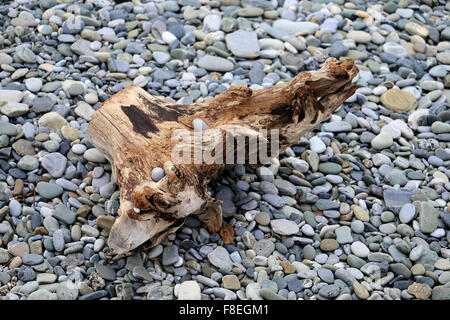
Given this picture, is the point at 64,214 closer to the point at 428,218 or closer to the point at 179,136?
the point at 179,136

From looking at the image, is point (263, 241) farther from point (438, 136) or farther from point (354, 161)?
point (438, 136)

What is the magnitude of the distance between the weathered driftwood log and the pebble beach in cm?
17

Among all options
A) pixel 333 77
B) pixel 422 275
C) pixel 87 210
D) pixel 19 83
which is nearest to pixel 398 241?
pixel 422 275

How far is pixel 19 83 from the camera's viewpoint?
4.14 m

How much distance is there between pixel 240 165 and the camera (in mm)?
3639

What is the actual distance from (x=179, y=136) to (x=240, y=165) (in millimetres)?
605

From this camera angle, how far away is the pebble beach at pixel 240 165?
10.1 ft

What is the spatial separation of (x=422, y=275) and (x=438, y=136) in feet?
4.12

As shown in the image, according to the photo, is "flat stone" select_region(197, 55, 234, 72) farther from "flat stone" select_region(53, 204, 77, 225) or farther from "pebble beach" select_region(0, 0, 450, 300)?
"flat stone" select_region(53, 204, 77, 225)

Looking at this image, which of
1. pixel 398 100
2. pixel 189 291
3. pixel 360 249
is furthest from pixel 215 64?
pixel 189 291

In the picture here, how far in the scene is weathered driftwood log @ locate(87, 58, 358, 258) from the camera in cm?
288

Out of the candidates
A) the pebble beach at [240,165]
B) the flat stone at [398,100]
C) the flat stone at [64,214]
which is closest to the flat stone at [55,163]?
the pebble beach at [240,165]

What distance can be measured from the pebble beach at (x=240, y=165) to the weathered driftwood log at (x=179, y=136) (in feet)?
0.55

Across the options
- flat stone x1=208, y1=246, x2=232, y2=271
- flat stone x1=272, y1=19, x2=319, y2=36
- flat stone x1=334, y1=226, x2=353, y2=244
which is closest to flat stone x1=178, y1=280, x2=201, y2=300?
flat stone x1=208, y1=246, x2=232, y2=271
